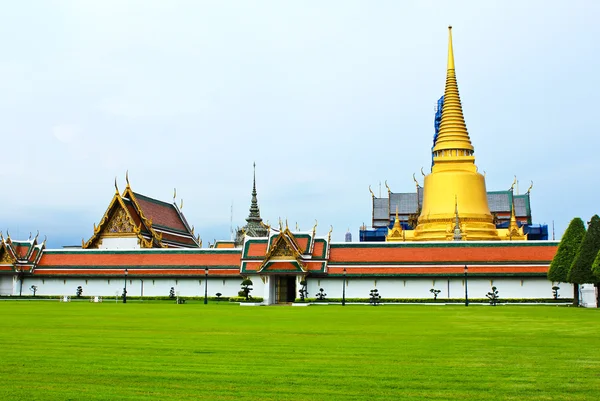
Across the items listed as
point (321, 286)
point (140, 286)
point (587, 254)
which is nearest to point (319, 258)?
point (321, 286)

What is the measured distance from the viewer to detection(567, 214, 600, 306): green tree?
116 ft

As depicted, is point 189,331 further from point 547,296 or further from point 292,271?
point 547,296

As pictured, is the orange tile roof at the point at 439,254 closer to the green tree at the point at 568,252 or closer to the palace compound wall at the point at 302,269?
the palace compound wall at the point at 302,269

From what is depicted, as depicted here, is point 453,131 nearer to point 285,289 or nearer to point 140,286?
point 285,289

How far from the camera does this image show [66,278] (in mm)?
52031

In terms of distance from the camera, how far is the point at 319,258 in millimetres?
46875

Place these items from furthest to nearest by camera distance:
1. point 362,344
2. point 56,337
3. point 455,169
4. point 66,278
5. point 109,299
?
point 455,169 < point 66,278 < point 109,299 < point 56,337 < point 362,344

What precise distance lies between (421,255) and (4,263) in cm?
3012

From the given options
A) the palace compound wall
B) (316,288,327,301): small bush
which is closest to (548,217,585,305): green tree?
the palace compound wall

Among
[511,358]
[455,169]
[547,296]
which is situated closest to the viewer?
[511,358]

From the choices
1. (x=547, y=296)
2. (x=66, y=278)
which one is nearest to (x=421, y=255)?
(x=547, y=296)

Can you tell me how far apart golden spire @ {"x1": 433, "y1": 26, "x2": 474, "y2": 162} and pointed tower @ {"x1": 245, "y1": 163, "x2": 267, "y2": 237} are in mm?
22115

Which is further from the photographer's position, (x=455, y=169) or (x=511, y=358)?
(x=455, y=169)

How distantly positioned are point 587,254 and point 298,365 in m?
28.5
